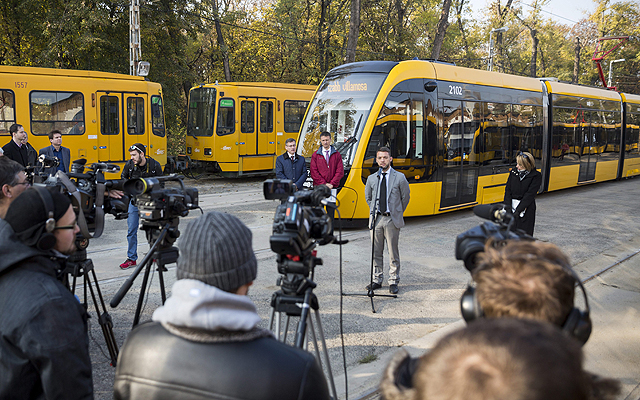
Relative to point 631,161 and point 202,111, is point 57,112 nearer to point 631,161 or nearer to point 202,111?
point 202,111

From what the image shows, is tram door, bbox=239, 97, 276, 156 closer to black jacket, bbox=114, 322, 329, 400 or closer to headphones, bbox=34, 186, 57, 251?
headphones, bbox=34, 186, 57, 251

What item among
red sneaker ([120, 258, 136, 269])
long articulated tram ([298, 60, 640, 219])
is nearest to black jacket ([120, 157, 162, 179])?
red sneaker ([120, 258, 136, 269])

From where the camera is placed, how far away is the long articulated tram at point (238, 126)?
1791 cm

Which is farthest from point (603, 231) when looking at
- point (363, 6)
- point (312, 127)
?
point (363, 6)

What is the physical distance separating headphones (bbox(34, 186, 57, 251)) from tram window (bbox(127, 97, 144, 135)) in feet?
47.2

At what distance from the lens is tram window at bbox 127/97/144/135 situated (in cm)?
1584

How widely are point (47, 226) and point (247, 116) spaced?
1624 cm

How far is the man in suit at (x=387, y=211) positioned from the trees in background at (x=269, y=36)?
13597mm

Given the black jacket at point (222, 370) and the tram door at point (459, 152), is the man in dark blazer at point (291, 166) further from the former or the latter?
the black jacket at point (222, 370)

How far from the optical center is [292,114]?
776 inches

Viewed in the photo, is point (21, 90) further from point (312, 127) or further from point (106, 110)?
point (312, 127)

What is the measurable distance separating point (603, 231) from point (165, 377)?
11066 millimetres

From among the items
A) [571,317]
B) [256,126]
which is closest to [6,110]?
[256,126]

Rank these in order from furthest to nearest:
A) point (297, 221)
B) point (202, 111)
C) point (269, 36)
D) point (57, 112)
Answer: point (269, 36), point (202, 111), point (57, 112), point (297, 221)
